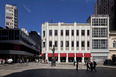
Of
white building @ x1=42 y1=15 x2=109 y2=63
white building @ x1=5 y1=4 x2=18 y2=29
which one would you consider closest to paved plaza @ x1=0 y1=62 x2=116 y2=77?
white building @ x1=42 y1=15 x2=109 y2=63

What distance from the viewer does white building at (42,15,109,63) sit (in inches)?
1682

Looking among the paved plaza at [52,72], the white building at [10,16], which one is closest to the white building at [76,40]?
the paved plaza at [52,72]

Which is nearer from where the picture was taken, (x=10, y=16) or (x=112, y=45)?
(x=112, y=45)

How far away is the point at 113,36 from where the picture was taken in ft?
139

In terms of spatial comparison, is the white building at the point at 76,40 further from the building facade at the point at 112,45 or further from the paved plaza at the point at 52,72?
the paved plaza at the point at 52,72

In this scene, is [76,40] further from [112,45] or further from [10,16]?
[10,16]

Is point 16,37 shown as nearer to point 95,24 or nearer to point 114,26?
point 95,24

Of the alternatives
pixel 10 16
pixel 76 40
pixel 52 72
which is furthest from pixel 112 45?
pixel 10 16

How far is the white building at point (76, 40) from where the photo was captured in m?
42.7

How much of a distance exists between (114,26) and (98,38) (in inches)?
1207

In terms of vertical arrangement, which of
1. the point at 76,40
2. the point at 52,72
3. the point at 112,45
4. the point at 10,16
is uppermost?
the point at 10,16

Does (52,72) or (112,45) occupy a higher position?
(112,45)

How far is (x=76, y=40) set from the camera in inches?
1697

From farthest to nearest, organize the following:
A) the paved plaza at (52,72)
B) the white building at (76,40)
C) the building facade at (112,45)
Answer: the white building at (76,40) < the building facade at (112,45) < the paved plaza at (52,72)
